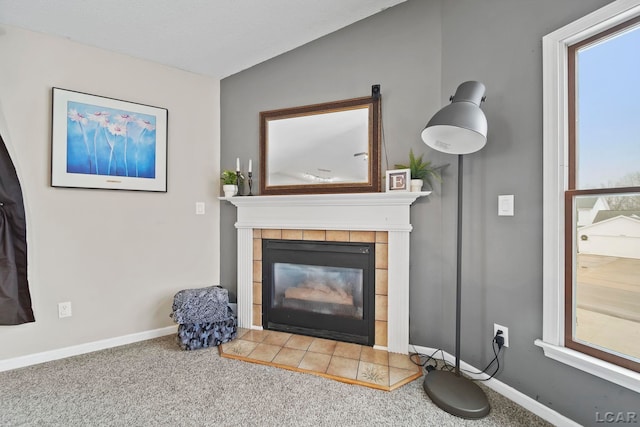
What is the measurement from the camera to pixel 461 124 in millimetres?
1345

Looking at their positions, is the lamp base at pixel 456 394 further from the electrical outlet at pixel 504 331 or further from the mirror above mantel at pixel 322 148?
the mirror above mantel at pixel 322 148

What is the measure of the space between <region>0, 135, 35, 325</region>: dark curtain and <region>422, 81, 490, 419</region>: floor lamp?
2.71 metres

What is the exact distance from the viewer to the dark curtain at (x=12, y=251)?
1858 mm

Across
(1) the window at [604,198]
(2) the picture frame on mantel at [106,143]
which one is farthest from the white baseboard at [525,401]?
(2) the picture frame on mantel at [106,143]

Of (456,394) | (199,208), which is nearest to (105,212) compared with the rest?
(199,208)

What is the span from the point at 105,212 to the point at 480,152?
9.28 ft

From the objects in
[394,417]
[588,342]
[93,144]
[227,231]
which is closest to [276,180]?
[227,231]

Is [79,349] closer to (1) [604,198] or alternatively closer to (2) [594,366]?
(2) [594,366]

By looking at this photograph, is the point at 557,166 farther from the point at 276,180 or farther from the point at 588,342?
the point at 276,180

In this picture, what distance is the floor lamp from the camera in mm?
1377

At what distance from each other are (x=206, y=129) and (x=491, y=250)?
102 inches

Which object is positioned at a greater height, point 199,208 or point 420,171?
point 420,171

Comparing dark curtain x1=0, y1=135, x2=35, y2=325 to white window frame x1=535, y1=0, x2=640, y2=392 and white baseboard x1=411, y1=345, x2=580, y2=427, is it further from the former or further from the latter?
white window frame x1=535, y1=0, x2=640, y2=392

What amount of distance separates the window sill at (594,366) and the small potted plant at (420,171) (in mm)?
1126
